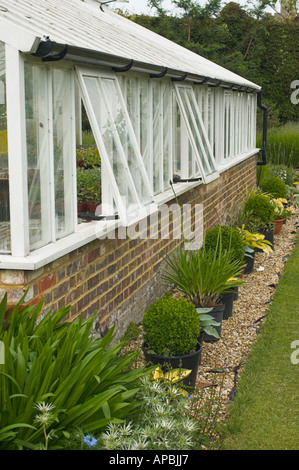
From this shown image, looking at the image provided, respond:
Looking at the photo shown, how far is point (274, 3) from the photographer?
31844mm

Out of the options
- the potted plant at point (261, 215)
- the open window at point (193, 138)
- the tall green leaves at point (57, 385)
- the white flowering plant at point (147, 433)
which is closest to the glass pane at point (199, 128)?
the open window at point (193, 138)

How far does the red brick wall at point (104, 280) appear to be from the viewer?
4129mm

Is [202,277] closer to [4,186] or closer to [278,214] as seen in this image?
[4,186]

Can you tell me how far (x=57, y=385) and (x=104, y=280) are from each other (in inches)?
82.9

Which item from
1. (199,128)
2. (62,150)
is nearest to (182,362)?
(62,150)

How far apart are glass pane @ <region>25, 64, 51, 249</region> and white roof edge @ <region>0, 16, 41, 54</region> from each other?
0.71 feet

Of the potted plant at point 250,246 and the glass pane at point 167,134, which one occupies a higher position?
the glass pane at point 167,134

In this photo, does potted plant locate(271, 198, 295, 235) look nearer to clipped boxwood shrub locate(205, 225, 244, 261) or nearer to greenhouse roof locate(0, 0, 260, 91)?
clipped boxwood shrub locate(205, 225, 244, 261)

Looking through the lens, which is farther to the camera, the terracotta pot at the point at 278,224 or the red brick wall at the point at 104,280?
the terracotta pot at the point at 278,224

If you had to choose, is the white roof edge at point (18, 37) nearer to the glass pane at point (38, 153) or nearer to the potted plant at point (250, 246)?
the glass pane at point (38, 153)

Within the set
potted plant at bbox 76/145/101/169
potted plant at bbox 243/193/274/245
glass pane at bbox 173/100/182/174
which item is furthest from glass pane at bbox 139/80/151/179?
potted plant at bbox 243/193/274/245

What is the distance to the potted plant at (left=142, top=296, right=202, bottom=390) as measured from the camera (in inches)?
198
